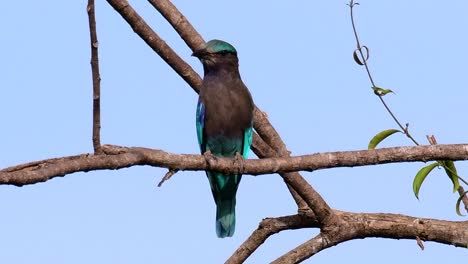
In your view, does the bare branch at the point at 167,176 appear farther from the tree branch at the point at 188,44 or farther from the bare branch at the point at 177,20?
the bare branch at the point at 177,20

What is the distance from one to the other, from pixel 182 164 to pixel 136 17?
1.89 meters

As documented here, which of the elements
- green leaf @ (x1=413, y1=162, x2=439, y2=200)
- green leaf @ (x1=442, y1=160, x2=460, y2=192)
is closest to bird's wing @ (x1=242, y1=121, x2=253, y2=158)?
green leaf @ (x1=413, y1=162, x2=439, y2=200)

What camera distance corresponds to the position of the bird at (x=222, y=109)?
6996 mm

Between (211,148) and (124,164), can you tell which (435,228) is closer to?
(211,148)

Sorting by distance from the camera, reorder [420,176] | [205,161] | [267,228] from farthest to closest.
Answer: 1. [267,228]
2. [420,176]
3. [205,161]

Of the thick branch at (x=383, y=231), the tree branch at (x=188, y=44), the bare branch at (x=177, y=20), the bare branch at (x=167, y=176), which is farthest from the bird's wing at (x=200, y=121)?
the bare branch at (x=167, y=176)

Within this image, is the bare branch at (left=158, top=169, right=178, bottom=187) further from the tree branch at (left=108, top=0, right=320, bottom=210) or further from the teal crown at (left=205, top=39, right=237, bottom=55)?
the teal crown at (left=205, top=39, right=237, bottom=55)

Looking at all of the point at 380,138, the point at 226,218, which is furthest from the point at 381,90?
the point at 226,218

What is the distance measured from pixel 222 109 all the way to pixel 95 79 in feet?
9.31

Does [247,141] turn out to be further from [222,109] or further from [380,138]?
[380,138]

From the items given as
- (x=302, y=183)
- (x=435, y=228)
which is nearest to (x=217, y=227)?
(x=302, y=183)

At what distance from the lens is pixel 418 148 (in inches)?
214

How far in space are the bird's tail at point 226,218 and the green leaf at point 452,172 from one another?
2234 mm

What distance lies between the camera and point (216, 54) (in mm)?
7160
